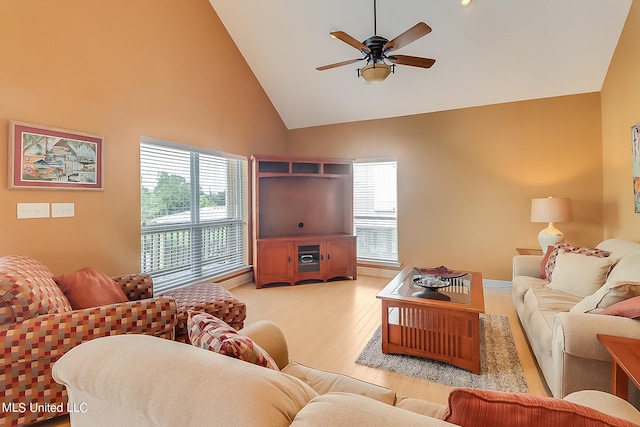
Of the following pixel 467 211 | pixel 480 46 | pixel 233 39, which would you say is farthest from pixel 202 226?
pixel 480 46

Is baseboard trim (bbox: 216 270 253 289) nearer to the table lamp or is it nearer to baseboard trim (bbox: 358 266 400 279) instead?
baseboard trim (bbox: 358 266 400 279)

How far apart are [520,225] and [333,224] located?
9.20ft

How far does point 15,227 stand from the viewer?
2.28 metres

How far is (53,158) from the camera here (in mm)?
2479

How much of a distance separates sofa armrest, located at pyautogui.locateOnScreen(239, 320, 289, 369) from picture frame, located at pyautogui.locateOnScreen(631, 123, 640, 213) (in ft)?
11.9

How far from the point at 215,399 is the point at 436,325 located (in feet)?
6.74

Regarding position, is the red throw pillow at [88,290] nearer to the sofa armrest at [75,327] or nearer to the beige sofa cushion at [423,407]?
the sofa armrest at [75,327]

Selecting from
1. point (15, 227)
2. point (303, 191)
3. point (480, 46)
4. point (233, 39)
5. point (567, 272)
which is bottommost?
point (567, 272)

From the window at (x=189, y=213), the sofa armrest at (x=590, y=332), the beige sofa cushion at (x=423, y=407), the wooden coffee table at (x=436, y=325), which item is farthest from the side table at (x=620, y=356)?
the window at (x=189, y=213)

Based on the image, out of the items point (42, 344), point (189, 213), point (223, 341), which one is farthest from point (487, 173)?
point (42, 344)

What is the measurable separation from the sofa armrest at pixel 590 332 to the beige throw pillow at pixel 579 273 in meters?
1.06

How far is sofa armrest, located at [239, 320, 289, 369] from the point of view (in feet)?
4.99

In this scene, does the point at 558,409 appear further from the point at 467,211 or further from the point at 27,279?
the point at 467,211

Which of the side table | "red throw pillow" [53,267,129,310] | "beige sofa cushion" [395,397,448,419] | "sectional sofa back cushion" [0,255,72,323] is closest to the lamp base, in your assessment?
the side table
